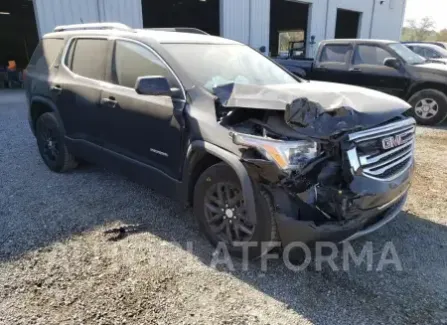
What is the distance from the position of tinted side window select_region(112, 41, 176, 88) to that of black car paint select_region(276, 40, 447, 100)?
246 inches

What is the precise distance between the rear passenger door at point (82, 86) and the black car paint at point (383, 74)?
6.20 metres

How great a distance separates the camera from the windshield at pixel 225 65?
335cm

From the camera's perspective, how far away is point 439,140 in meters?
6.82

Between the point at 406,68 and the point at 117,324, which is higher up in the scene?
the point at 406,68

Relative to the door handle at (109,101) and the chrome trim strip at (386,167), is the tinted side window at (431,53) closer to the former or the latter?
the chrome trim strip at (386,167)

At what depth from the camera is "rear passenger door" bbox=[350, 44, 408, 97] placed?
810 centimetres

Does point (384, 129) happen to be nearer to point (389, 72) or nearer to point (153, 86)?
point (153, 86)

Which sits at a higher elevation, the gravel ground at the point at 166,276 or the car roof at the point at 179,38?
the car roof at the point at 179,38

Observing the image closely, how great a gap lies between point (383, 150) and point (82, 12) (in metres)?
11.8

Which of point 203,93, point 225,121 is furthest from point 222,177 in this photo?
point 203,93

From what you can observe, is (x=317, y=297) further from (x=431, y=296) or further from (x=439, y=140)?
(x=439, y=140)

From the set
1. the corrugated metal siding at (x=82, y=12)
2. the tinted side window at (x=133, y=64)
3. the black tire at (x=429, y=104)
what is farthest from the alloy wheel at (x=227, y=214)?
the corrugated metal siding at (x=82, y=12)

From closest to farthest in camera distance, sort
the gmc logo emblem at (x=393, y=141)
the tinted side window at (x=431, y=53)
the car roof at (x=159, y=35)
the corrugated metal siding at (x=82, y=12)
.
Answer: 1. the gmc logo emblem at (x=393, y=141)
2. the car roof at (x=159, y=35)
3. the corrugated metal siding at (x=82, y=12)
4. the tinted side window at (x=431, y=53)

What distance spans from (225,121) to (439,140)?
5.56 meters
